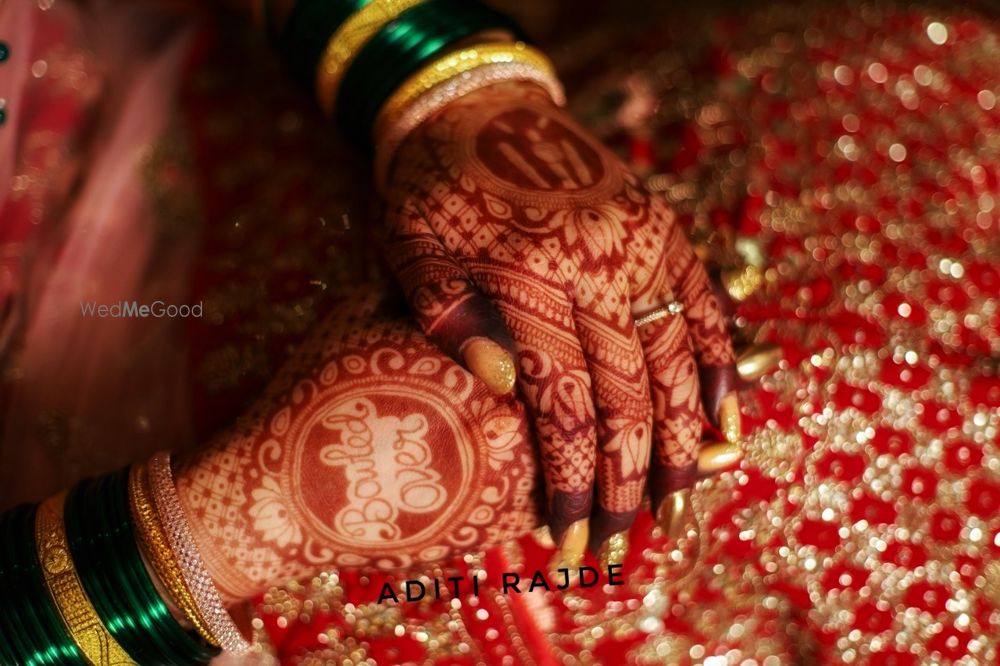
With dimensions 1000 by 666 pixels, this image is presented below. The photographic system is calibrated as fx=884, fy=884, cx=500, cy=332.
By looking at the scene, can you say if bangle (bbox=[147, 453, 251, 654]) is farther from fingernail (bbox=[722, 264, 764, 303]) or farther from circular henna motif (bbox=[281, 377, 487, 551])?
fingernail (bbox=[722, 264, 764, 303])

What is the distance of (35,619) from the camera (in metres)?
0.60

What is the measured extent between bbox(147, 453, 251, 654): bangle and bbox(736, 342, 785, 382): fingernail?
41cm

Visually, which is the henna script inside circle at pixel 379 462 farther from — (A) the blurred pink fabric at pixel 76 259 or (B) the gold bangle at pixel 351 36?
(B) the gold bangle at pixel 351 36

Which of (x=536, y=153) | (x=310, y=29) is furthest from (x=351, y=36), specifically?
(x=536, y=153)

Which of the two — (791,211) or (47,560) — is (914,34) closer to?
(791,211)

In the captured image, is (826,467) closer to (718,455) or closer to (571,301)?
(718,455)

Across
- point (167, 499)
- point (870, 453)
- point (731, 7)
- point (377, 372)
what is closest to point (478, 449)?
point (377, 372)

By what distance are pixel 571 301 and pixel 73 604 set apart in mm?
398

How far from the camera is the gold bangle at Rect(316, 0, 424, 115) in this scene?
2.39 ft

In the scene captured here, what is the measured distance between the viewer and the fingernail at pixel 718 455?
2.12 feet

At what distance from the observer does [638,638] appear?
73cm

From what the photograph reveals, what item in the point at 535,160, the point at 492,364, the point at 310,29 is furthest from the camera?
the point at 310,29

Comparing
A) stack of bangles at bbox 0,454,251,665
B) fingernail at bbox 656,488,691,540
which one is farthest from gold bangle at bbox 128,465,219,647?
fingernail at bbox 656,488,691,540

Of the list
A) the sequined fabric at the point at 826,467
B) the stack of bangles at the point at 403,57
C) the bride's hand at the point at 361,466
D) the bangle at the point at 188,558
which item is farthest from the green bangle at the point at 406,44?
the bangle at the point at 188,558
